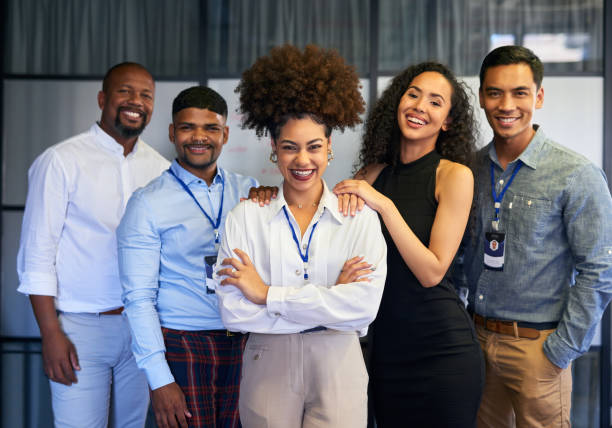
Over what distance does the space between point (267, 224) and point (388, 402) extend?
890 millimetres

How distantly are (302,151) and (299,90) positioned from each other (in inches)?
8.3

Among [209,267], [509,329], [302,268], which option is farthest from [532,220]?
[209,267]

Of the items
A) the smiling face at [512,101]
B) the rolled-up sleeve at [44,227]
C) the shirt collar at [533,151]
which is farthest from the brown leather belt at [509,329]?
the rolled-up sleeve at [44,227]

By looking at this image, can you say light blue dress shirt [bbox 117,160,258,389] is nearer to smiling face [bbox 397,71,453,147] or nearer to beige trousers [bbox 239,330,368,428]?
beige trousers [bbox 239,330,368,428]

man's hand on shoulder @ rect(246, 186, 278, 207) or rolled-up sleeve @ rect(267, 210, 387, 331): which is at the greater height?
man's hand on shoulder @ rect(246, 186, 278, 207)

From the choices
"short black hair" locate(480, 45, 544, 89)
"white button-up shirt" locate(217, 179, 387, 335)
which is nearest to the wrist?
"white button-up shirt" locate(217, 179, 387, 335)

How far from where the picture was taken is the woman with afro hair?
1604mm

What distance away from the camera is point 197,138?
6.91ft

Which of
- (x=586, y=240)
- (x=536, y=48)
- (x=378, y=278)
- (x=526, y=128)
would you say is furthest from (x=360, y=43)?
(x=378, y=278)

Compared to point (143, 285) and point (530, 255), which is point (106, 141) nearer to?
point (143, 285)

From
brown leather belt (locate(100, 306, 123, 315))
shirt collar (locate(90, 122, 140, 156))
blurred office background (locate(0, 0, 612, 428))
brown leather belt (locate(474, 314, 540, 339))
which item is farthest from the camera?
blurred office background (locate(0, 0, 612, 428))

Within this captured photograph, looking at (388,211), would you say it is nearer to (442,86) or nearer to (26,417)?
(442,86)

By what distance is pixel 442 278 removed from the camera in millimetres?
2002

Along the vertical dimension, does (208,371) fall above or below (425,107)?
below
